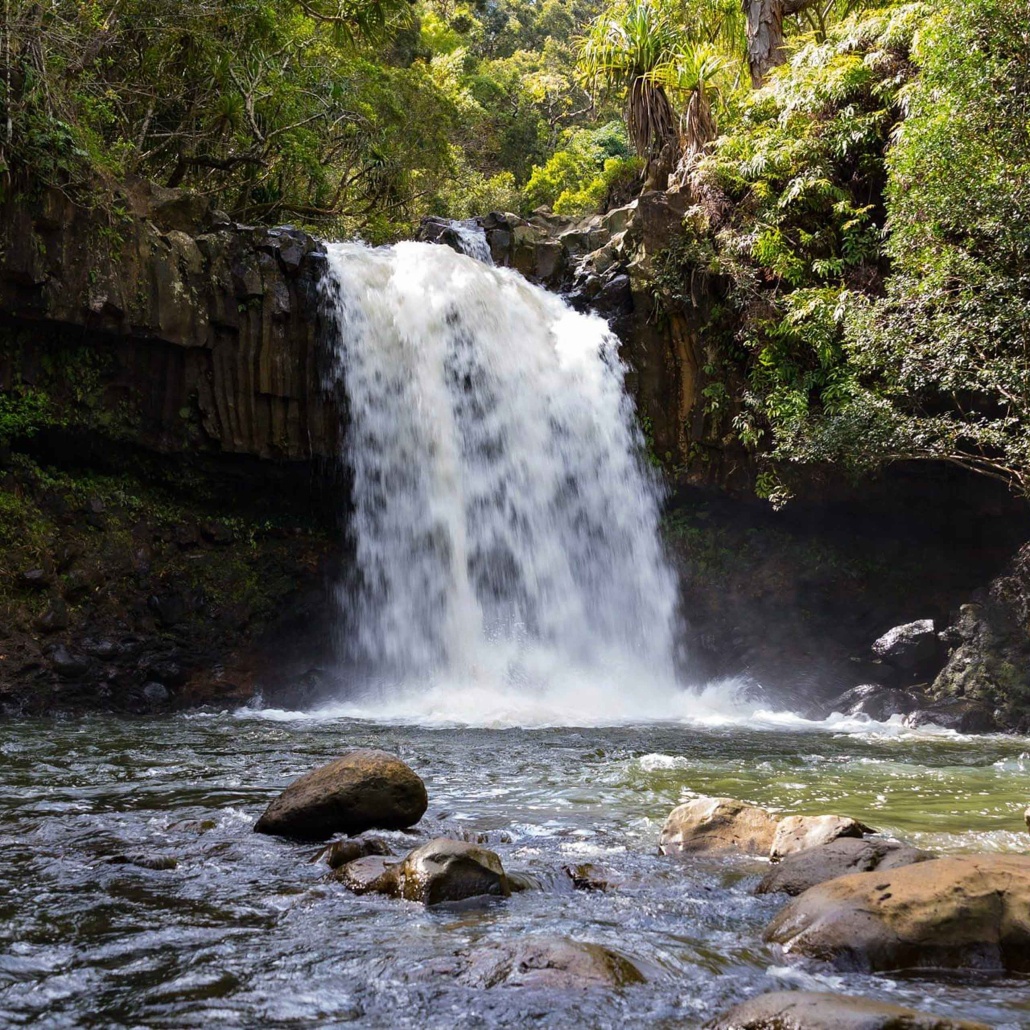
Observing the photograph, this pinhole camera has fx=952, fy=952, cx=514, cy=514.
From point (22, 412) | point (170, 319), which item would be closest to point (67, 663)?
point (22, 412)

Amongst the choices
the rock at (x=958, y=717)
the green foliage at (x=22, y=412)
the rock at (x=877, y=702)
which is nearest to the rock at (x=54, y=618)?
the green foliage at (x=22, y=412)

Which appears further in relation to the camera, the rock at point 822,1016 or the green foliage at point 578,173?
the green foliage at point 578,173

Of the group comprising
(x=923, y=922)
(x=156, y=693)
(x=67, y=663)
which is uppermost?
(x=923, y=922)

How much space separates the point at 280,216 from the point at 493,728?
1432cm

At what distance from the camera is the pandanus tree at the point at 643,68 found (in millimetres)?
19344

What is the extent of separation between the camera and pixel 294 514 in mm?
16156

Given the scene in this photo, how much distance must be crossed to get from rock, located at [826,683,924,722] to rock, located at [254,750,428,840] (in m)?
9.93

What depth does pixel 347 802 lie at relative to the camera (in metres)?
5.85

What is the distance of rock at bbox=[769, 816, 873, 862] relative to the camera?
523cm

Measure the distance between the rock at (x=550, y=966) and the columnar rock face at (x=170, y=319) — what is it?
39.7ft

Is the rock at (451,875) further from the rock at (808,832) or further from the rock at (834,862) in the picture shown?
the rock at (808,832)

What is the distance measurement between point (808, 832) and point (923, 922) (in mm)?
1599

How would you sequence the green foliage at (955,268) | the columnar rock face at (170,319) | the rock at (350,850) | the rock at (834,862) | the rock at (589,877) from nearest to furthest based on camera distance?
the rock at (834,862), the rock at (589,877), the rock at (350,850), the green foliage at (955,268), the columnar rock face at (170,319)

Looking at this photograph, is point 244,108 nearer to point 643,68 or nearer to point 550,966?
point 643,68
